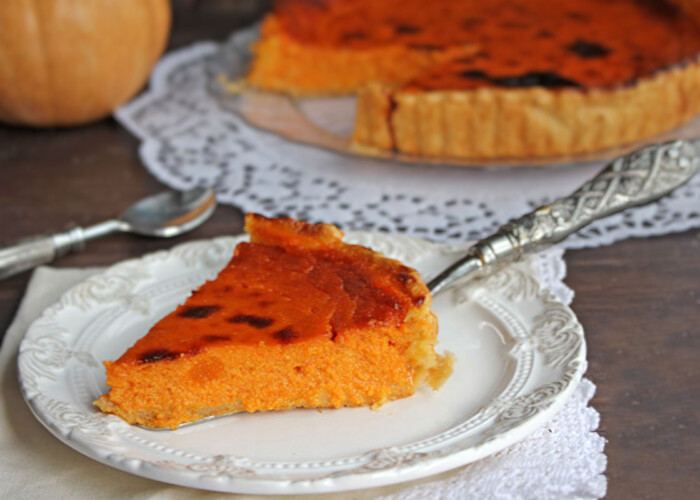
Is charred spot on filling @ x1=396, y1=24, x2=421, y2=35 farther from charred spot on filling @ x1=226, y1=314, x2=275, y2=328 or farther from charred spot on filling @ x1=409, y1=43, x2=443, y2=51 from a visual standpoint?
charred spot on filling @ x1=226, y1=314, x2=275, y2=328

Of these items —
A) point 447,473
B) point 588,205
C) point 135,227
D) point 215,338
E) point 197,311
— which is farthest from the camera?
point 135,227

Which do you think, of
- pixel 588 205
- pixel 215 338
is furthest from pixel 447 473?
pixel 588 205

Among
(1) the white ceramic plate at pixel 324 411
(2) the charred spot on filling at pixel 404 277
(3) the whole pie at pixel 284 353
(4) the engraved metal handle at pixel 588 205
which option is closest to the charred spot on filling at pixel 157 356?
(3) the whole pie at pixel 284 353

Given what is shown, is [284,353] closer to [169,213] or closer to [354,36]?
[169,213]

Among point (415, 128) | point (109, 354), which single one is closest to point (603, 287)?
point (415, 128)

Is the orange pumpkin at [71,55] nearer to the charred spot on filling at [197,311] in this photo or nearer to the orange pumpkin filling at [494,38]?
the orange pumpkin filling at [494,38]
